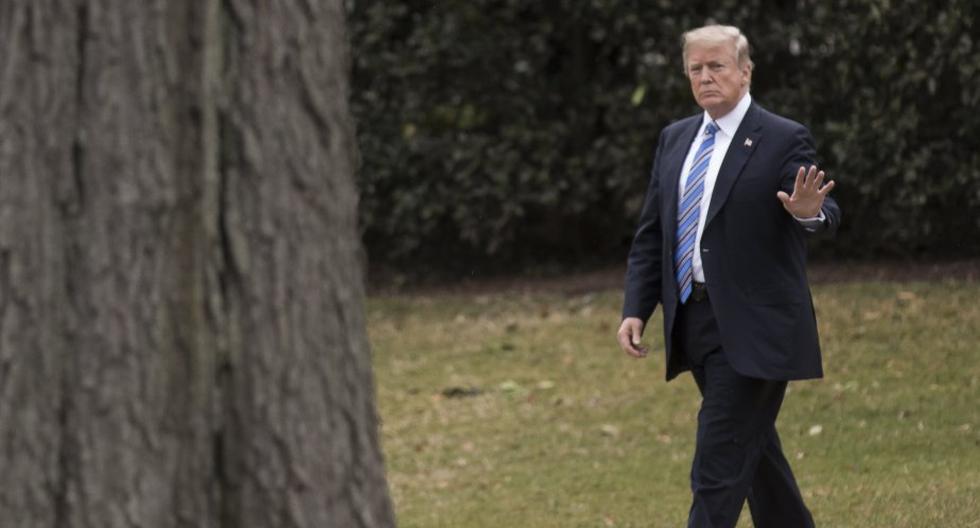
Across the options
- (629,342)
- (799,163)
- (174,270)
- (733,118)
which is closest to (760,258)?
(799,163)

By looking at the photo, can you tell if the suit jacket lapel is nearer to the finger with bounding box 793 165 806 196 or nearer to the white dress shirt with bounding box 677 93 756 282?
the white dress shirt with bounding box 677 93 756 282

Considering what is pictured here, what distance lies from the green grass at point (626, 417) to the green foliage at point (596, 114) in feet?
2.72

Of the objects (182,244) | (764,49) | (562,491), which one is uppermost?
(182,244)

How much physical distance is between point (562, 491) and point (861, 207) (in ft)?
16.5

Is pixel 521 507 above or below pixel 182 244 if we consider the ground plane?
below

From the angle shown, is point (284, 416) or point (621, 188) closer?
point (284, 416)

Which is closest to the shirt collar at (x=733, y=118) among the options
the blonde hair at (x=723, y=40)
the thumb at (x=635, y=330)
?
the blonde hair at (x=723, y=40)

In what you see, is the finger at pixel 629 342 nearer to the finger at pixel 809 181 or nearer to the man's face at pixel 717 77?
the man's face at pixel 717 77

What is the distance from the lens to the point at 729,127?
6227mm

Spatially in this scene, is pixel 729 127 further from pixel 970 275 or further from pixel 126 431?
pixel 970 275

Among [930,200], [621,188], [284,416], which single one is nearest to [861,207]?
[930,200]

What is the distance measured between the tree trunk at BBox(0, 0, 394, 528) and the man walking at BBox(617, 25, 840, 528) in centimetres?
230

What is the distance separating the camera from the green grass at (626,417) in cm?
822

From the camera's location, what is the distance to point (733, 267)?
608 centimetres
